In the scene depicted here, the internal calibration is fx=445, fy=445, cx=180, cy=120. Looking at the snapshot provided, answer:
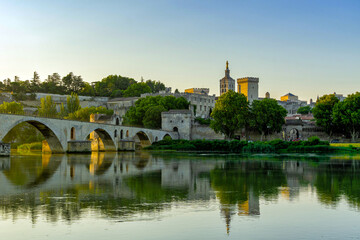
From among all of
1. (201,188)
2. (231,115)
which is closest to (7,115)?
(201,188)

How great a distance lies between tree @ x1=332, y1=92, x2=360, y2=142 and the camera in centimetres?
5946

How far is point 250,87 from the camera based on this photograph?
125 metres

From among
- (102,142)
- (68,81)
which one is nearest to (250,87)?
(68,81)

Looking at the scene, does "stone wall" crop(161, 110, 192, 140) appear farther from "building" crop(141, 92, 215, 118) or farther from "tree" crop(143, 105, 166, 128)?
"building" crop(141, 92, 215, 118)

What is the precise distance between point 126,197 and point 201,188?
134 inches

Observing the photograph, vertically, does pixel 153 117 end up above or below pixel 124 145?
above

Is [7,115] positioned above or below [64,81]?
below

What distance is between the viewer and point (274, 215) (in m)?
10.4

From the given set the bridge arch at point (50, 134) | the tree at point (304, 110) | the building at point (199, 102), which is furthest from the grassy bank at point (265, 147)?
the tree at point (304, 110)

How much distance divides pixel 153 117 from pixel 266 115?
20.7 metres

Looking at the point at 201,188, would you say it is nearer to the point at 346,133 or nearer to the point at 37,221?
the point at 37,221

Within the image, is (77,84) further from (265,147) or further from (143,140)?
(265,147)

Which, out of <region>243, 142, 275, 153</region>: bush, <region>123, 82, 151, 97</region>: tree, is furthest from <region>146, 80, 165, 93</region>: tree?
<region>243, 142, 275, 153</region>: bush

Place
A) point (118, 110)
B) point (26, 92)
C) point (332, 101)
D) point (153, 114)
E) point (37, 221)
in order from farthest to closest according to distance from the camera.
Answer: point (26, 92)
point (118, 110)
point (153, 114)
point (332, 101)
point (37, 221)
